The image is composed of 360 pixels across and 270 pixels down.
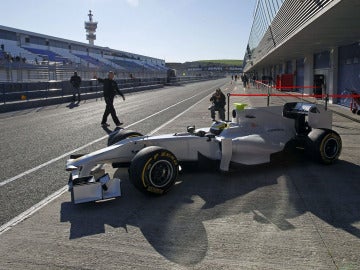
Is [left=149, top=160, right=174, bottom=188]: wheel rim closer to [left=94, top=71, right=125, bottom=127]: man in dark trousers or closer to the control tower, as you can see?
[left=94, top=71, right=125, bottom=127]: man in dark trousers

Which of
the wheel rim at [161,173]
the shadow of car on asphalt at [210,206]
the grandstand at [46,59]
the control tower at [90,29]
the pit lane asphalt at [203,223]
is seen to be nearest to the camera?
the pit lane asphalt at [203,223]

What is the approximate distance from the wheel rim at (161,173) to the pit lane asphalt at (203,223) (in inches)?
7.5

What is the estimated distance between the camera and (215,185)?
4969 mm

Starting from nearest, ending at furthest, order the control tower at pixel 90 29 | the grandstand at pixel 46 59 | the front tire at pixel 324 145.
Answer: the front tire at pixel 324 145
the grandstand at pixel 46 59
the control tower at pixel 90 29

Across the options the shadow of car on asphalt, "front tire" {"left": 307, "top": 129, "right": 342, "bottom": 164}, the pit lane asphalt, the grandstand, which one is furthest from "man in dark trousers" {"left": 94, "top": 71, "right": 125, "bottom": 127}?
the grandstand

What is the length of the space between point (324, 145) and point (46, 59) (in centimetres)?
3153

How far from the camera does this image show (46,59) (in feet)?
108

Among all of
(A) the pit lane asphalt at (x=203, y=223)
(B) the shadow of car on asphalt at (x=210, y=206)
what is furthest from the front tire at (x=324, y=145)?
(B) the shadow of car on asphalt at (x=210, y=206)

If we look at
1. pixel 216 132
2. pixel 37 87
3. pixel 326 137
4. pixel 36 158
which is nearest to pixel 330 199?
pixel 326 137

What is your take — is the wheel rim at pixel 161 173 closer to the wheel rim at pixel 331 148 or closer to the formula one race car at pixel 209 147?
the formula one race car at pixel 209 147

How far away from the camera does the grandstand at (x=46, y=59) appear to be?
24.6 m

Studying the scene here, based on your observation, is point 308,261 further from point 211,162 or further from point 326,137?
point 326,137

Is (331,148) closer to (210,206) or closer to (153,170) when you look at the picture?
(210,206)

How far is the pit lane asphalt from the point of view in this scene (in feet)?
9.87
